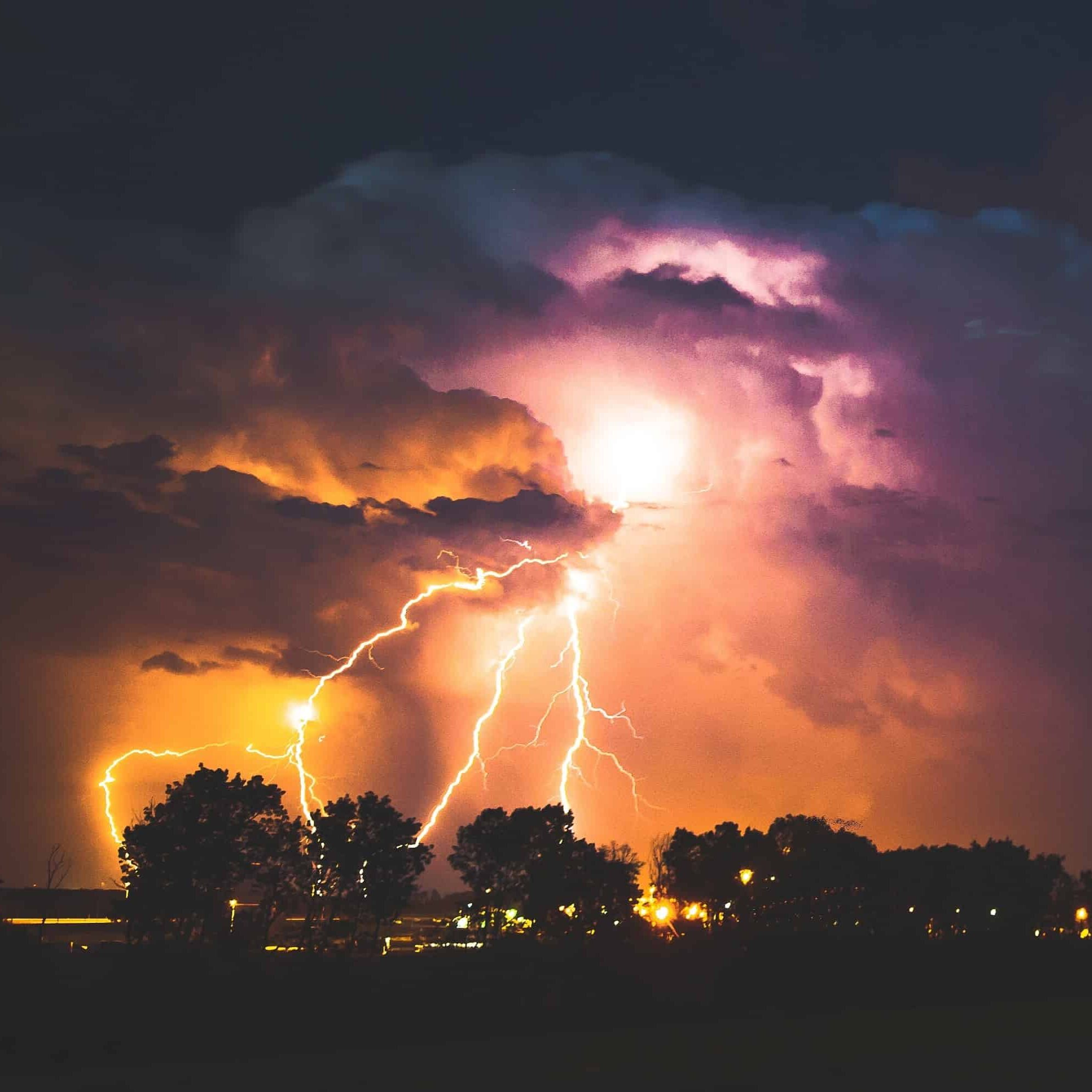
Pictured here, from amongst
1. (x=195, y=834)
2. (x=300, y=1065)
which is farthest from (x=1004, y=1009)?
(x=195, y=834)

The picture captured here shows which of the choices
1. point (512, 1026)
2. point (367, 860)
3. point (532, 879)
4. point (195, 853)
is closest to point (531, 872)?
point (532, 879)

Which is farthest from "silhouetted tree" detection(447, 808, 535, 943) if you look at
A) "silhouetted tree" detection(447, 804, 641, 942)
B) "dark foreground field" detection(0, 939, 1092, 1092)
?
"dark foreground field" detection(0, 939, 1092, 1092)

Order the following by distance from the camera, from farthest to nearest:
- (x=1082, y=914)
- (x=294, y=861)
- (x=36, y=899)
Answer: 1. (x=1082, y=914)
2. (x=36, y=899)
3. (x=294, y=861)

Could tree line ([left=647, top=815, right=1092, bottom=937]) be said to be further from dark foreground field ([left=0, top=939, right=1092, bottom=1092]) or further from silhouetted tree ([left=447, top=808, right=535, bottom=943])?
dark foreground field ([left=0, top=939, right=1092, bottom=1092])

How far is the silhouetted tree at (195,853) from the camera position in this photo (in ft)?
136

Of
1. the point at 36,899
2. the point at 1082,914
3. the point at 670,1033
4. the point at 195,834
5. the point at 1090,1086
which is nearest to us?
the point at 1090,1086

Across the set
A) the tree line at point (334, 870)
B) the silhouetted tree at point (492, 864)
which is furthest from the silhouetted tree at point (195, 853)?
the silhouetted tree at point (492, 864)

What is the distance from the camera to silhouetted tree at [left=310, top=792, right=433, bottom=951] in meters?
47.7

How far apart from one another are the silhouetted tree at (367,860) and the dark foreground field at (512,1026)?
2043 centimetres

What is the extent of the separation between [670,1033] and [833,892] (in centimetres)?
5102

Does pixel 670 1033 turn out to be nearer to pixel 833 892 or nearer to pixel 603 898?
pixel 603 898

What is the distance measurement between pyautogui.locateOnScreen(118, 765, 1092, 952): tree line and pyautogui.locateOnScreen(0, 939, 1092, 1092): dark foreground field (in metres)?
3.99

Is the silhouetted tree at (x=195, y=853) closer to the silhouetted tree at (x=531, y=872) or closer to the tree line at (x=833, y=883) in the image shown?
the silhouetted tree at (x=531, y=872)

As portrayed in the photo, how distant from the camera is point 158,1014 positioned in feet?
68.9
